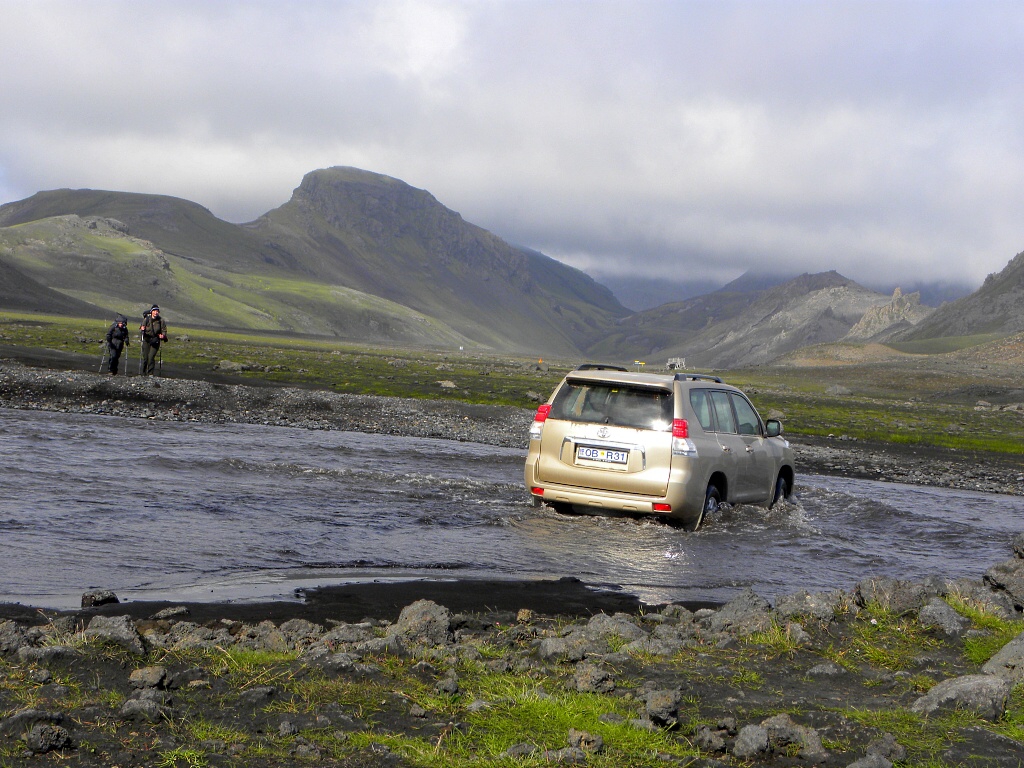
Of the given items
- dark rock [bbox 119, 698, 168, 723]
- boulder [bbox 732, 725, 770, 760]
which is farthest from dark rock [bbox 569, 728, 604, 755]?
dark rock [bbox 119, 698, 168, 723]

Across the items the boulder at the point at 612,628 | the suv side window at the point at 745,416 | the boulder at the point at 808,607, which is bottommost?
the boulder at the point at 612,628

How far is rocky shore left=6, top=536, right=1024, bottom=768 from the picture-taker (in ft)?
15.3

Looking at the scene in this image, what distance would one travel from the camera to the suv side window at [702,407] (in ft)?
42.2

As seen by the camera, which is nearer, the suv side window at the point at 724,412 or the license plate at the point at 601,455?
the license plate at the point at 601,455

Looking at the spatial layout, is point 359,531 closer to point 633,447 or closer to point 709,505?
point 633,447

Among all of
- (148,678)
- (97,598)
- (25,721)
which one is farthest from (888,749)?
(97,598)

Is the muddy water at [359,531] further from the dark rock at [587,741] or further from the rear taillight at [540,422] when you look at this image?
the dark rock at [587,741]

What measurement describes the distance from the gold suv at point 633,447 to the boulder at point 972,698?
251 inches

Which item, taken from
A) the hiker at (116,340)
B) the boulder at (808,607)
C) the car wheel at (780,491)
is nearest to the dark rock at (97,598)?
the boulder at (808,607)

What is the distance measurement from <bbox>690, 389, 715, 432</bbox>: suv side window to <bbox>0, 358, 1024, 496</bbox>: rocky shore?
10.8 m

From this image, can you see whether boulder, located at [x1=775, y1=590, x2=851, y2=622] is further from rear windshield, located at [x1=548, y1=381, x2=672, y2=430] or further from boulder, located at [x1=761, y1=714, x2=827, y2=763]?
rear windshield, located at [x1=548, y1=381, x2=672, y2=430]

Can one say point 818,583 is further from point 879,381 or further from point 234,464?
point 879,381

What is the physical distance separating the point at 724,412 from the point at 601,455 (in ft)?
7.91

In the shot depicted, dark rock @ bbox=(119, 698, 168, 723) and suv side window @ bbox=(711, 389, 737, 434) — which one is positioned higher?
suv side window @ bbox=(711, 389, 737, 434)
